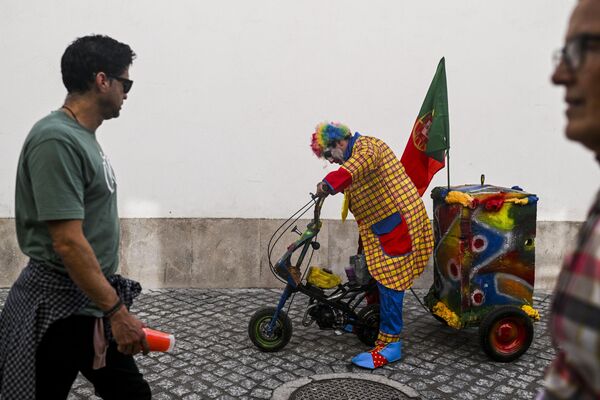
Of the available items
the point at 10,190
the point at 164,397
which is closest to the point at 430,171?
the point at 164,397

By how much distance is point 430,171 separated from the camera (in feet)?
15.7

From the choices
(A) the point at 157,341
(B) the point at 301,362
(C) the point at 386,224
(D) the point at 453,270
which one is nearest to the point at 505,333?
(D) the point at 453,270

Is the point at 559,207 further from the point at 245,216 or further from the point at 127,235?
the point at 127,235

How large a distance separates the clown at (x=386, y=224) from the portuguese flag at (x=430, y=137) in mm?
441

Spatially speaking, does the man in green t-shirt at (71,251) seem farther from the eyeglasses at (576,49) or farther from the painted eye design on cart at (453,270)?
the painted eye design on cart at (453,270)

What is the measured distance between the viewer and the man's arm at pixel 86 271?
1.95 meters

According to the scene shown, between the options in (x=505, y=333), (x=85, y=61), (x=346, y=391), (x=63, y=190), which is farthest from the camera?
(x=505, y=333)

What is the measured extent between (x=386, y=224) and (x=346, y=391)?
1243 mm

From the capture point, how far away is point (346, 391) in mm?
3682

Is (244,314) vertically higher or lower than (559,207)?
lower

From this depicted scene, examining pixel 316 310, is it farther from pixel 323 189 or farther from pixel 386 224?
pixel 323 189

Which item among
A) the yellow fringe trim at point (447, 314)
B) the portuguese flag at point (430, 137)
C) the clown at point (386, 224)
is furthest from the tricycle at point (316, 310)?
the portuguese flag at point (430, 137)

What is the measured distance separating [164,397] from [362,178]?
203cm

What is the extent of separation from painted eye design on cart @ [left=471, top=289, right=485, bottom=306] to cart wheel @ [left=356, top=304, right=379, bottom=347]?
28.7 inches
